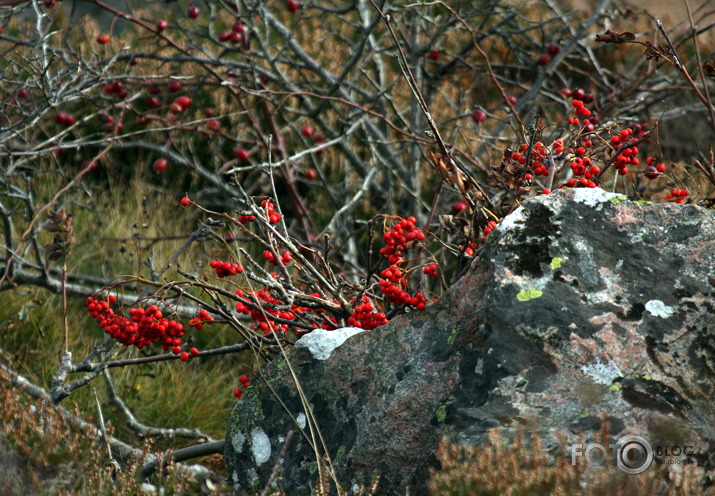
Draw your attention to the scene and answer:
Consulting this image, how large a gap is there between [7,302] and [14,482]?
171 cm

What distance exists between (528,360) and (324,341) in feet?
2.17

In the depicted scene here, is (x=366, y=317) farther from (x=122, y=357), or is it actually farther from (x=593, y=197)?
(x=122, y=357)

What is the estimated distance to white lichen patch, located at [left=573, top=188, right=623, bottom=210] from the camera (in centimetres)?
214

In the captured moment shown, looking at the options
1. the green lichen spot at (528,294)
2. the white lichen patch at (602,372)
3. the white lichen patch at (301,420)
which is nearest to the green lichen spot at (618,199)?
the green lichen spot at (528,294)

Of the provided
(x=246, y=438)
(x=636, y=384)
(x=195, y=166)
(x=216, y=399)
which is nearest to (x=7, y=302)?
(x=216, y=399)

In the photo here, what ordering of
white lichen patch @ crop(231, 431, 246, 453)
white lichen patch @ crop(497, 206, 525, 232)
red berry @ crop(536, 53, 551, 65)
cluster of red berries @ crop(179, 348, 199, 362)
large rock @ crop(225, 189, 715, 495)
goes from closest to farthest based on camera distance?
large rock @ crop(225, 189, 715, 495) < white lichen patch @ crop(497, 206, 525, 232) < white lichen patch @ crop(231, 431, 246, 453) < cluster of red berries @ crop(179, 348, 199, 362) < red berry @ crop(536, 53, 551, 65)

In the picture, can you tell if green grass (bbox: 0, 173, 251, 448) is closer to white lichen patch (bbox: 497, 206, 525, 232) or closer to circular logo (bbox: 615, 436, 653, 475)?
white lichen patch (bbox: 497, 206, 525, 232)

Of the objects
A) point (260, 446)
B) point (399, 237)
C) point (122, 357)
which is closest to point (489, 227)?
point (399, 237)

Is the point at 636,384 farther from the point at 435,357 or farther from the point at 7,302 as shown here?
the point at 7,302

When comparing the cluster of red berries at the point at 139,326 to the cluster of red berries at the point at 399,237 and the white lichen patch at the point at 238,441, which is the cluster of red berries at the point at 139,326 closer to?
the white lichen patch at the point at 238,441

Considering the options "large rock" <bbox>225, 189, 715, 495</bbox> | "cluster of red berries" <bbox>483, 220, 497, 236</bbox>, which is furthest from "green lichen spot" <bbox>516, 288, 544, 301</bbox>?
"cluster of red berries" <bbox>483, 220, 497, 236</bbox>

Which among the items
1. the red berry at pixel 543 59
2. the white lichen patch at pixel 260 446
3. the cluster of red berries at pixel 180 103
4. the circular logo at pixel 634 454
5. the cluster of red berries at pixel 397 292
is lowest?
the circular logo at pixel 634 454

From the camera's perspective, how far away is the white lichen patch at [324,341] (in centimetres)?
229

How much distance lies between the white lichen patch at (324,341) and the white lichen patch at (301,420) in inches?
7.1
